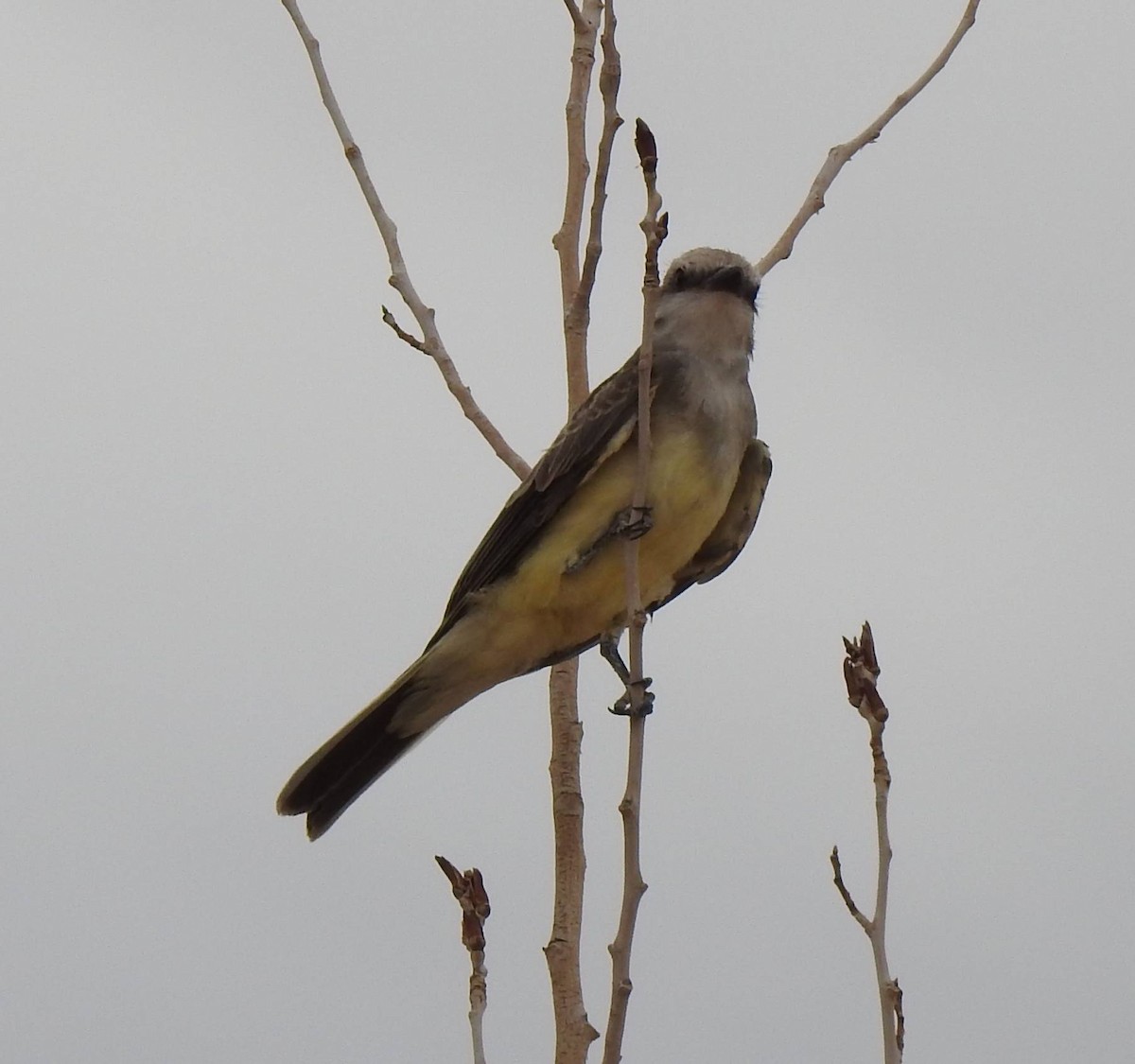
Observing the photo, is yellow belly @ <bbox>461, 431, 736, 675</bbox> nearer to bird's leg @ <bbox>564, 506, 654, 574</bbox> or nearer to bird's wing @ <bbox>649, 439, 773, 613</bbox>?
bird's leg @ <bbox>564, 506, 654, 574</bbox>

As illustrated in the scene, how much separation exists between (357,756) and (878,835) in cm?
317

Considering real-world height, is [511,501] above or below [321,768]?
above

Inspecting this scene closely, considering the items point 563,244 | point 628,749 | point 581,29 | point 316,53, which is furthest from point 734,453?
point 628,749

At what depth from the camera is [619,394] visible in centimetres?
623

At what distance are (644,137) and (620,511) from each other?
7.36 ft

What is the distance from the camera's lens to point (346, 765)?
645 cm

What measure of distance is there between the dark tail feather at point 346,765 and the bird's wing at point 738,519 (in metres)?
1.07

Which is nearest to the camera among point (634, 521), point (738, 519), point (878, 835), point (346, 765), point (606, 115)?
point (878, 835)

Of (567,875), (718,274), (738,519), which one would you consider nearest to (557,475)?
(738,519)

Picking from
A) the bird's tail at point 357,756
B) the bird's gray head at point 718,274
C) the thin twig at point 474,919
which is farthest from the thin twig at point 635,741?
the bird's gray head at point 718,274

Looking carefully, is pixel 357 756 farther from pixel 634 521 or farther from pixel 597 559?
pixel 634 521

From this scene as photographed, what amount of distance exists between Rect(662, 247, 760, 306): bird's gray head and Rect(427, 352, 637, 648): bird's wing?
0.64 m

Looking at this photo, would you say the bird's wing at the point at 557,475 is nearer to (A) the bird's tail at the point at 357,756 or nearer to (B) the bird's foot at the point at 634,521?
(B) the bird's foot at the point at 634,521

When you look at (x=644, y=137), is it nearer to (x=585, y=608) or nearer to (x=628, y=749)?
(x=628, y=749)
